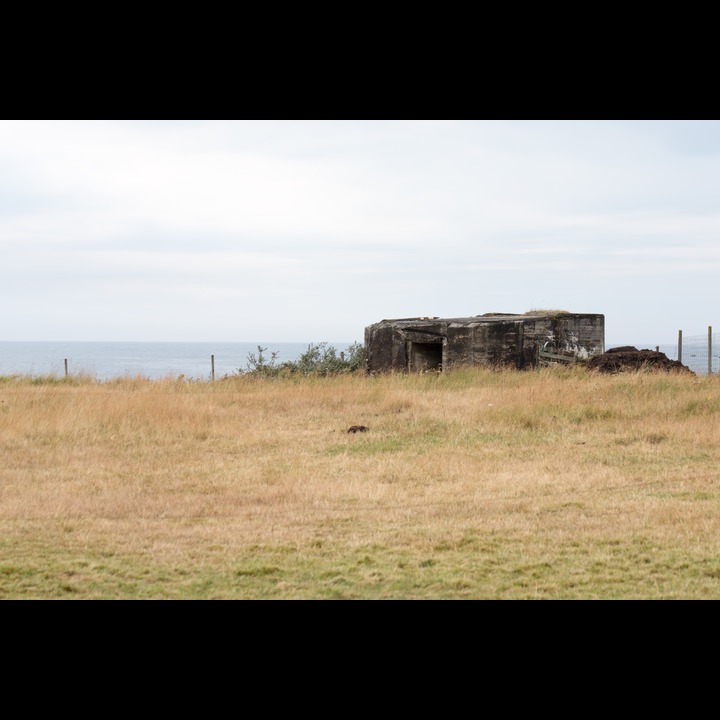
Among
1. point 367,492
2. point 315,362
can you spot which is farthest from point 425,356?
point 367,492

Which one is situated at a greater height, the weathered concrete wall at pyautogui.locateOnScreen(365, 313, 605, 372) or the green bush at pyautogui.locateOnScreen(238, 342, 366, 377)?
the weathered concrete wall at pyautogui.locateOnScreen(365, 313, 605, 372)

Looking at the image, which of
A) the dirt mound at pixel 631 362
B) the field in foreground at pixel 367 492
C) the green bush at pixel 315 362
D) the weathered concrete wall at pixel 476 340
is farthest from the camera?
the green bush at pixel 315 362

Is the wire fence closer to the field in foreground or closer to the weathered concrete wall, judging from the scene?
the weathered concrete wall

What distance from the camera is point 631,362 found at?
18.0 metres

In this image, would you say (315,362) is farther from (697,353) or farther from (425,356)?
(697,353)

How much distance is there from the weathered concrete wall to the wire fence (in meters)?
2.78

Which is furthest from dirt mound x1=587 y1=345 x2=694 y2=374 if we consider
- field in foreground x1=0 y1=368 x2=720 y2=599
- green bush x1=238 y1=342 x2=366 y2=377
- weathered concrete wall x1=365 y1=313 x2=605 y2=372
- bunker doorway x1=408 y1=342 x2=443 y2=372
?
green bush x1=238 y1=342 x2=366 y2=377

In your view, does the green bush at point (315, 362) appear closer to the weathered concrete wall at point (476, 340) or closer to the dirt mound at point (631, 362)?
the weathered concrete wall at point (476, 340)

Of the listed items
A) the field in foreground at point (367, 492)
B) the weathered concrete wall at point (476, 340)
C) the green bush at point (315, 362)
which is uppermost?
the weathered concrete wall at point (476, 340)

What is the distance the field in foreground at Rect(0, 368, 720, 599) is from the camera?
537cm

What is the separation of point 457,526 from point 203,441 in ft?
17.6

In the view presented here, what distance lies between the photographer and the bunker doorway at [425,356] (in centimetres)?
1997


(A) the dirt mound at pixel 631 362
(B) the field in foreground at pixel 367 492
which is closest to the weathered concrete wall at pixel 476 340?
(A) the dirt mound at pixel 631 362

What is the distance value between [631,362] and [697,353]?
11157 mm
